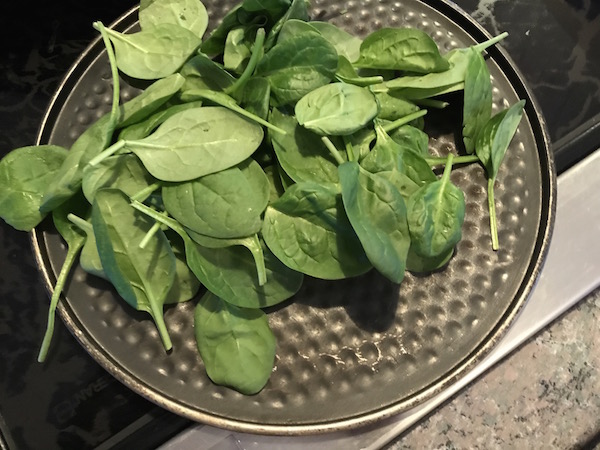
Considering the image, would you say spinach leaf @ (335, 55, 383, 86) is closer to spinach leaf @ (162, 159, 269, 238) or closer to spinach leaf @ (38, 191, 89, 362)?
spinach leaf @ (162, 159, 269, 238)

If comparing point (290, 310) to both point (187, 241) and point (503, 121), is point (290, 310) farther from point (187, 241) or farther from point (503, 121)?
point (503, 121)

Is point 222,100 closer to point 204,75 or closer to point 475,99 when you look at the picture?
point 204,75

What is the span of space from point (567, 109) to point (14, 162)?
0.51 metres

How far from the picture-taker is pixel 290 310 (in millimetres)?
417

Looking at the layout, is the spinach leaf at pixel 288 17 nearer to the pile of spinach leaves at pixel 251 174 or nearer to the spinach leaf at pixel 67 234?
the pile of spinach leaves at pixel 251 174

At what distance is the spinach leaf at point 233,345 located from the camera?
0.39 metres

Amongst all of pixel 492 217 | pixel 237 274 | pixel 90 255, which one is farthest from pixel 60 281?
pixel 492 217

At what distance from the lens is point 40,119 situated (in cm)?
51

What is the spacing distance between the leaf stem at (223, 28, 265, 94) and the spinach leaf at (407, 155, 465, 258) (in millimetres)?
149

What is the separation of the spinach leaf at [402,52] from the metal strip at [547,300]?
0.21m

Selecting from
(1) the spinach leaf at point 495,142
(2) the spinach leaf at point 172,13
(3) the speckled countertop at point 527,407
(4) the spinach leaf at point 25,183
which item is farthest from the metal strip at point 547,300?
(2) the spinach leaf at point 172,13

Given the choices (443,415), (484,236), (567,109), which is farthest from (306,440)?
(567,109)

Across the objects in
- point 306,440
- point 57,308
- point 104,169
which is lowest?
point 306,440

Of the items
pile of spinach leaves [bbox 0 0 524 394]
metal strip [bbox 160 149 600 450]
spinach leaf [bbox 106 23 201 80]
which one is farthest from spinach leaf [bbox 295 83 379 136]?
metal strip [bbox 160 149 600 450]
